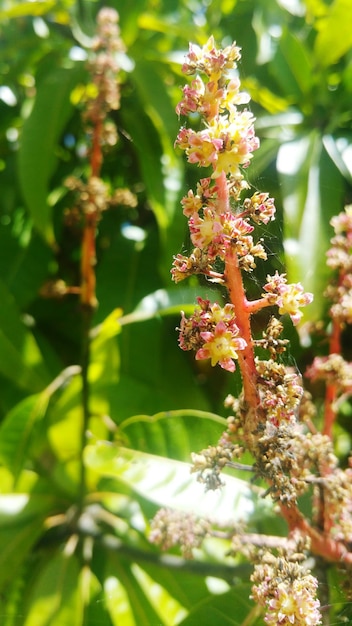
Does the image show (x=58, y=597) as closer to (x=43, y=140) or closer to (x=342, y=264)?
(x=342, y=264)

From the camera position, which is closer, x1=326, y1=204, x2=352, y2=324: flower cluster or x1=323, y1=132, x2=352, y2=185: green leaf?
x1=326, y1=204, x2=352, y2=324: flower cluster

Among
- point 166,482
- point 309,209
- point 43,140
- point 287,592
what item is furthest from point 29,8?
point 287,592

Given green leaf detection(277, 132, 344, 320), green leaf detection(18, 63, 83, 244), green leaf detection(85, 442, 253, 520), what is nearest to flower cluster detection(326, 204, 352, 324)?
green leaf detection(277, 132, 344, 320)

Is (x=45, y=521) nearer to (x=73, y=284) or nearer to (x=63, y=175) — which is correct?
(x=73, y=284)

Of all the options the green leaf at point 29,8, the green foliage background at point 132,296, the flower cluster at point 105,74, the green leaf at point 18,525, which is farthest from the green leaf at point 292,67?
the green leaf at point 18,525

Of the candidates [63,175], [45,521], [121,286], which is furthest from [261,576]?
[63,175]

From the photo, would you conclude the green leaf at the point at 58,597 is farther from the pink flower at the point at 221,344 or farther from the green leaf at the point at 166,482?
the pink flower at the point at 221,344

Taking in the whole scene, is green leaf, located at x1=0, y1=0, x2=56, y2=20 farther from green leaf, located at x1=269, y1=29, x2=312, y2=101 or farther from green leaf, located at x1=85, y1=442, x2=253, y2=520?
green leaf, located at x1=85, y1=442, x2=253, y2=520
